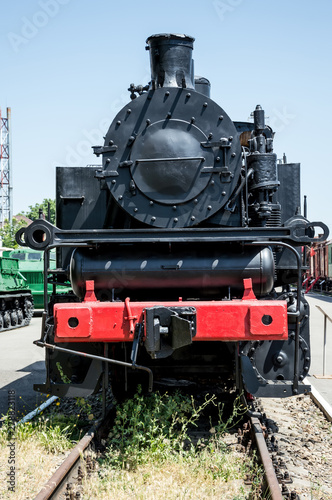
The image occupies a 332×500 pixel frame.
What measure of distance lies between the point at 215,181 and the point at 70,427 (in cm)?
268

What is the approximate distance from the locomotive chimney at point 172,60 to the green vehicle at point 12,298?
10.8 m

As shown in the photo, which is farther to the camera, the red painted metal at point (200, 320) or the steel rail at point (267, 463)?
the red painted metal at point (200, 320)

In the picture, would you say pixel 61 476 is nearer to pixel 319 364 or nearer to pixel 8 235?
pixel 319 364

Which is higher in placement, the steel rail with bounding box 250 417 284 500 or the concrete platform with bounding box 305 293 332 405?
the steel rail with bounding box 250 417 284 500

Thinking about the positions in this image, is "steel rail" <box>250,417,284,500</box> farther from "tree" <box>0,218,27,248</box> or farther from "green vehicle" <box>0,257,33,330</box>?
"tree" <box>0,218,27,248</box>

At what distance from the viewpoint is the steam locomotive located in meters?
4.64

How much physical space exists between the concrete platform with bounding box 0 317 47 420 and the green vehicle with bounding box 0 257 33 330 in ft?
3.39

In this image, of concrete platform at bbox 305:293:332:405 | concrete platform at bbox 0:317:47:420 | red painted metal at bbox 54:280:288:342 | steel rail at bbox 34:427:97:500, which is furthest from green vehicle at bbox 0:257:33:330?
steel rail at bbox 34:427:97:500

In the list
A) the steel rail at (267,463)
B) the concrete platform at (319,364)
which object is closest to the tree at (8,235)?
the concrete platform at (319,364)

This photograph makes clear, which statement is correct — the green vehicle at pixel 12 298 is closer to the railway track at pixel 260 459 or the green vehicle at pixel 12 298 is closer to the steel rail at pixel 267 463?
the railway track at pixel 260 459

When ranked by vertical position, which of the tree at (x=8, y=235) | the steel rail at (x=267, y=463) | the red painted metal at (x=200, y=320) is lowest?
the steel rail at (x=267, y=463)

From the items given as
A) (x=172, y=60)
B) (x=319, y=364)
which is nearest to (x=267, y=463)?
(x=172, y=60)

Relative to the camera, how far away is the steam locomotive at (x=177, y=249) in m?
4.64

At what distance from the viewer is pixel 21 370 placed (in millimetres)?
9359
